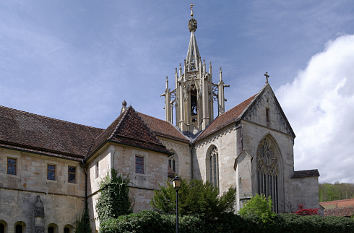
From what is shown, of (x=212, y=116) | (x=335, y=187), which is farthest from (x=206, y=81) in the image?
(x=335, y=187)

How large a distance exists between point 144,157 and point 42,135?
701cm

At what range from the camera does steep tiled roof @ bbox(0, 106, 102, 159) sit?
2741 centimetres

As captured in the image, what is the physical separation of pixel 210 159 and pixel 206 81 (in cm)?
1080

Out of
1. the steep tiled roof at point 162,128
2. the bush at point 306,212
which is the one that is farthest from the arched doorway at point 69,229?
the bush at point 306,212

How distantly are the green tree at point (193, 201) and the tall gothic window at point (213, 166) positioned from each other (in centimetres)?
Result: 1204

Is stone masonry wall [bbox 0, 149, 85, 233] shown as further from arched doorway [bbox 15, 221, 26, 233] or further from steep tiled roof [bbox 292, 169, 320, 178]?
steep tiled roof [bbox 292, 169, 320, 178]

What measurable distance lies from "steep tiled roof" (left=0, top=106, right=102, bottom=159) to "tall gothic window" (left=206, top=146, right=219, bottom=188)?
32.0ft

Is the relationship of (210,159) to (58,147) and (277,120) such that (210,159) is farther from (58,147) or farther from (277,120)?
(58,147)

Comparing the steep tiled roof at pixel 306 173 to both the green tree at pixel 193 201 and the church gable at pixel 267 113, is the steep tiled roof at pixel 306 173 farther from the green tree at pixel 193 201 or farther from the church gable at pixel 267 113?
the green tree at pixel 193 201

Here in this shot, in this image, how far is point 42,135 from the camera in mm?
29453

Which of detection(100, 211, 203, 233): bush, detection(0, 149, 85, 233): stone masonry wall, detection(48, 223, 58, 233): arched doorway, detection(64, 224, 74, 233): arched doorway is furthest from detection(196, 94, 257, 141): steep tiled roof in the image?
detection(48, 223, 58, 233): arched doorway

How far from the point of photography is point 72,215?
28062 millimetres

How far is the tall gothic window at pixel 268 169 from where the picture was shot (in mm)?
35938

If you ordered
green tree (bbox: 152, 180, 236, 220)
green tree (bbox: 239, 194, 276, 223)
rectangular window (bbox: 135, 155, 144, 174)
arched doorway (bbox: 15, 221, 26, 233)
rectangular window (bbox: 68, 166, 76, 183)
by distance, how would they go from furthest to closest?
rectangular window (bbox: 68, 166, 76, 183) < green tree (bbox: 239, 194, 276, 223) < rectangular window (bbox: 135, 155, 144, 174) < arched doorway (bbox: 15, 221, 26, 233) < green tree (bbox: 152, 180, 236, 220)
